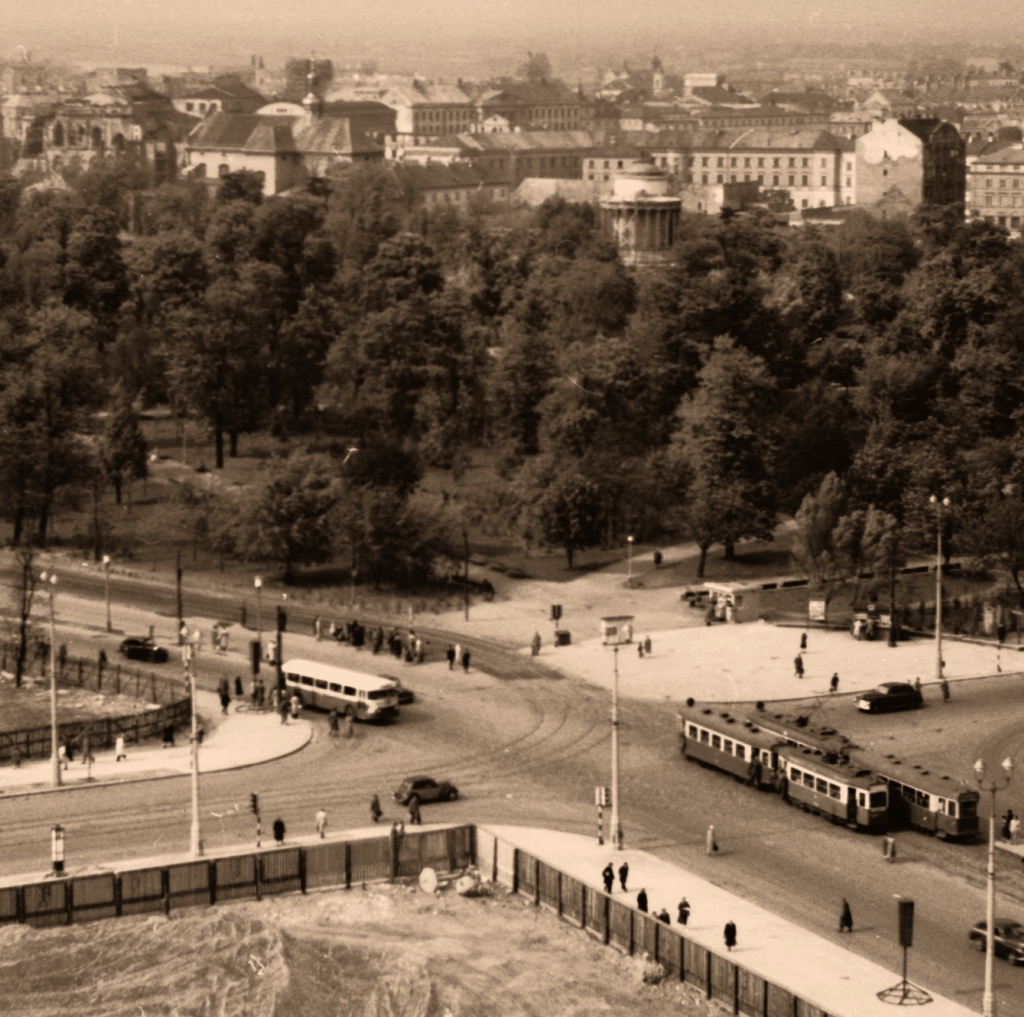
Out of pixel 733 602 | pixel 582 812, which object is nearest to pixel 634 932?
pixel 582 812

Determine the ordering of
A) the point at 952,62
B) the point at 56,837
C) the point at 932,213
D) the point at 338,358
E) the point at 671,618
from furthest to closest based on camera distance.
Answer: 1. the point at 952,62
2. the point at 932,213
3. the point at 338,358
4. the point at 671,618
5. the point at 56,837

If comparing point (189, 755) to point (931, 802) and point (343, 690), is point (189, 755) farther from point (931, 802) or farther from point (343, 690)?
point (931, 802)

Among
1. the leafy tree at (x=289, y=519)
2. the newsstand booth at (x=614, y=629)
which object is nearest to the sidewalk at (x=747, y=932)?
the newsstand booth at (x=614, y=629)

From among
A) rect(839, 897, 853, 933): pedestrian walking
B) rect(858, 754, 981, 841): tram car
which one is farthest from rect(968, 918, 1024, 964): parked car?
rect(858, 754, 981, 841): tram car

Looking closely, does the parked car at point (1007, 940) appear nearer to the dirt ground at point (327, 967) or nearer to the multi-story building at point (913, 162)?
the dirt ground at point (327, 967)

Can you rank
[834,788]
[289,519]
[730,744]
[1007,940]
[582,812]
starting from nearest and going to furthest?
[1007,940]
[834,788]
[582,812]
[730,744]
[289,519]

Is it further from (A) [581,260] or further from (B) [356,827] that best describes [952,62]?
(B) [356,827]

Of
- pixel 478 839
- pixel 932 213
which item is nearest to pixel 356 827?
pixel 478 839
